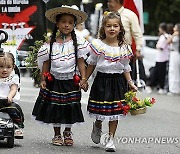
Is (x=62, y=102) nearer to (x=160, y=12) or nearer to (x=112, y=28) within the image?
(x=112, y=28)

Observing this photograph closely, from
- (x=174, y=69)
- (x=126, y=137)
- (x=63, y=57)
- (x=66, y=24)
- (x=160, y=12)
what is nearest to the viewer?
(x=63, y=57)

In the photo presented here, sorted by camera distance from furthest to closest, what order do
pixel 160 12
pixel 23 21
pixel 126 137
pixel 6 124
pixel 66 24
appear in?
pixel 160 12, pixel 23 21, pixel 126 137, pixel 66 24, pixel 6 124

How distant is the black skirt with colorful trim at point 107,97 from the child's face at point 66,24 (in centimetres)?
62

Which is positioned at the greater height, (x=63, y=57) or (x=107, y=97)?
(x=63, y=57)

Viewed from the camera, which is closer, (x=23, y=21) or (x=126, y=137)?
(x=126, y=137)

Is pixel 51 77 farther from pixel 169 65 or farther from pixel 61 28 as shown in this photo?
pixel 169 65

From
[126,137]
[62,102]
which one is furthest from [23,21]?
[62,102]

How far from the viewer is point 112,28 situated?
857 centimetres

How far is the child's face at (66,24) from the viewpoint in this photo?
340 inches

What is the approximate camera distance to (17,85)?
8.49m

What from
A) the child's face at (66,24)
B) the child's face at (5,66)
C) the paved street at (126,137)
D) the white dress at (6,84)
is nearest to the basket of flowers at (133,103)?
the paved street at (126,137)

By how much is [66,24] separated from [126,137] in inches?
77.3

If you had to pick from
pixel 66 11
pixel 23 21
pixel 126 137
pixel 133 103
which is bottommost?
pixel 126 137

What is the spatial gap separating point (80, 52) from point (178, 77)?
962 centimetres
